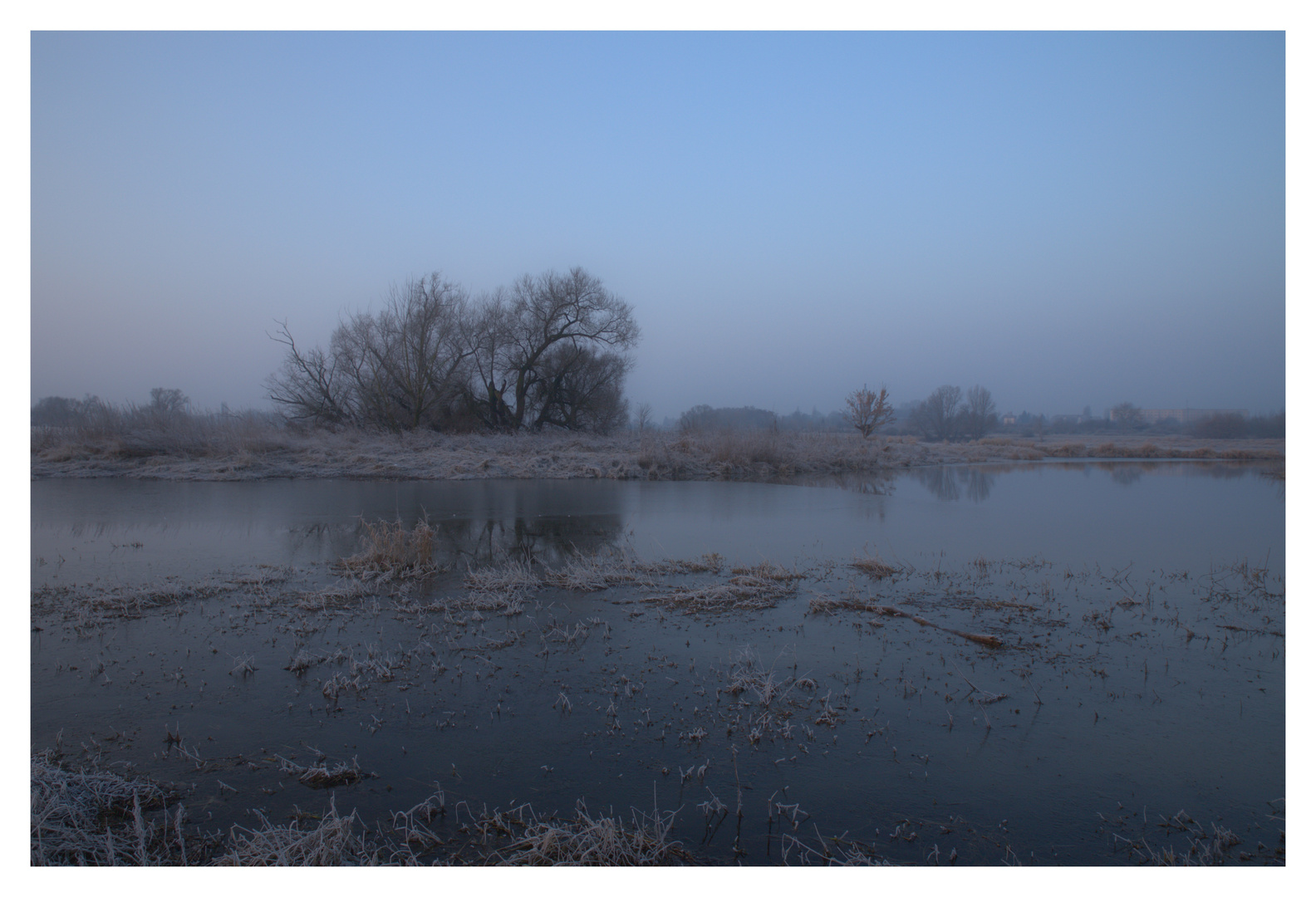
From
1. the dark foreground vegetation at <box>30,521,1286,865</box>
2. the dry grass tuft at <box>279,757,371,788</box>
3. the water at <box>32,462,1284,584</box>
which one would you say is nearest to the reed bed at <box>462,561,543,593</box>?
the dark foreground vegetation at <box>30,521,1286,865</box>

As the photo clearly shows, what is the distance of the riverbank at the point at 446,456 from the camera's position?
20.7 m

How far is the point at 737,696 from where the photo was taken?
4598 mm

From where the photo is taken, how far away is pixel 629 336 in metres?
35.0

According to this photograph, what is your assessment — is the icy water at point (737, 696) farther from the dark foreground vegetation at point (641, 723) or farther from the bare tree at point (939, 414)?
the bare tree at point (939, 414)

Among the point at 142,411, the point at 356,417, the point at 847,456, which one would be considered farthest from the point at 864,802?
the point at 356,417

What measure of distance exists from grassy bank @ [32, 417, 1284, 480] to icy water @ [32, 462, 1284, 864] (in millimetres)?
12226

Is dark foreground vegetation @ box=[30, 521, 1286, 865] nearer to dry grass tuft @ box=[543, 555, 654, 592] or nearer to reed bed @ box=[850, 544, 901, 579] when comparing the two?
dry grass tuft @ box=[543, 555, 654, 592]

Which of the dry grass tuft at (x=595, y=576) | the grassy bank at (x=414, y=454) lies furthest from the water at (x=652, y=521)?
the grassy bank at (x=414, y=454)

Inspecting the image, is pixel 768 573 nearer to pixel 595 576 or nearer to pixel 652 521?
pixel 595 576

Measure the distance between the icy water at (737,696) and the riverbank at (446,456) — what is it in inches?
473

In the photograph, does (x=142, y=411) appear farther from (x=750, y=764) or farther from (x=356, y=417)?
(x=750, y=764)

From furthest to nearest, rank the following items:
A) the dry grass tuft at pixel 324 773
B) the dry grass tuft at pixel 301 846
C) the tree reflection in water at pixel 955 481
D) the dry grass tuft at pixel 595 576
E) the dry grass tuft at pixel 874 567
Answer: the tree reflection in water at pixel 955 481, the dry grass tuft at pixel 874 567, the dry grass tuft at pixel 595 576, the dry grass tuft at pixel 324 773, the dry grass tuft at pixel 301 846

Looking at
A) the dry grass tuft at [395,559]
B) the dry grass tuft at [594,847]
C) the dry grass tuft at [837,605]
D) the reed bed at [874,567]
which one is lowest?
the dry grass tuft at [594,847]

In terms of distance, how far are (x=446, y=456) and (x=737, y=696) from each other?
21.4m
